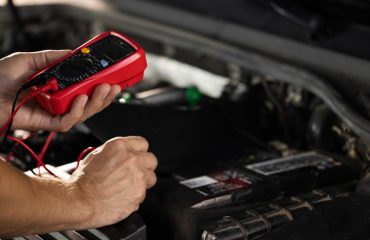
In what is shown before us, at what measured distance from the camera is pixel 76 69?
4.02ft

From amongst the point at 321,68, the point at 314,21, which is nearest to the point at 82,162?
the point at 321,68

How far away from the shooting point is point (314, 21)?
1.71 meters

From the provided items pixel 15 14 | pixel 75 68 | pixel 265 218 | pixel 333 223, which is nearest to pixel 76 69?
pixel 75 68

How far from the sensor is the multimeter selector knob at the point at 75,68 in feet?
3.97

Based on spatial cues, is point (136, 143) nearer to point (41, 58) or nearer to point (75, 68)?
point (75, 68)

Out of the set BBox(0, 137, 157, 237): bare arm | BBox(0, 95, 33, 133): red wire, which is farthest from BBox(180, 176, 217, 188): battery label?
BBox(0, 95, 33, 133): red wire

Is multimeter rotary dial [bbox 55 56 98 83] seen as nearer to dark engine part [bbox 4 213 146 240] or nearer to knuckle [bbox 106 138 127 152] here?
knuckle [bbox 106 138 127 152]

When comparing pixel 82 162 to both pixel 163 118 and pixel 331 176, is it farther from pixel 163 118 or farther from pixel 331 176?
pixel 331 176

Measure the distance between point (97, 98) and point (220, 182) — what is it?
0.33m

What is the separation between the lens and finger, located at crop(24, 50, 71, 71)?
4.35 feet

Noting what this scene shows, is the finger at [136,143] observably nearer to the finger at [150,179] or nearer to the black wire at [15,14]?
the finger at [150,179]

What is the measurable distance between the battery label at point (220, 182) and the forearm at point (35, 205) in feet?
0.93

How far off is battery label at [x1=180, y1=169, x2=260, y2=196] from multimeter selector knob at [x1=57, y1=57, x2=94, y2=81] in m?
0.32

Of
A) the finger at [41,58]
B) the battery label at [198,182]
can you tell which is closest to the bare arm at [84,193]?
the battery label at [198,182]
